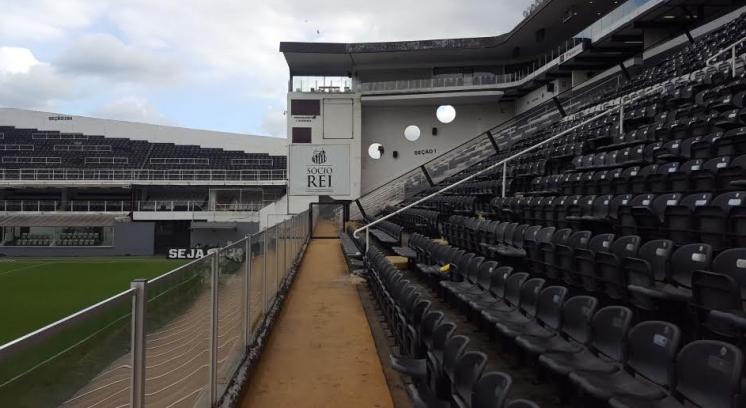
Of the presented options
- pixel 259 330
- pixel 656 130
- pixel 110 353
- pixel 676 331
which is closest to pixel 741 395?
pixel 676 331

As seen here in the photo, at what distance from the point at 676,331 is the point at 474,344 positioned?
216 centimetres

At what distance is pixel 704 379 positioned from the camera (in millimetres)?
2250

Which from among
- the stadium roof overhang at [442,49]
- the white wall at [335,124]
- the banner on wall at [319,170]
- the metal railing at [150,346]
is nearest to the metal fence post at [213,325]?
the metal railing at [150,346]

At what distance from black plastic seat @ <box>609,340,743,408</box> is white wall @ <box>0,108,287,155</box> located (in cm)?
3835

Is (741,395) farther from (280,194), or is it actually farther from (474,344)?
(280,194)

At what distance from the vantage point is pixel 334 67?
27.1m

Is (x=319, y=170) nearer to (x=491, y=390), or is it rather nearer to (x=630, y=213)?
(x=630, y=213)

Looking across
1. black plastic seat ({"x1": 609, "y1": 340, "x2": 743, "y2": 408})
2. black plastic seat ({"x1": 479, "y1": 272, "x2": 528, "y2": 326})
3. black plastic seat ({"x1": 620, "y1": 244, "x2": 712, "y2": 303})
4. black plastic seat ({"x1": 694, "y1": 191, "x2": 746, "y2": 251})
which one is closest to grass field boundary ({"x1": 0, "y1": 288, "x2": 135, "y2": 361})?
black plastic seat ({"x1": 609, "y1": 340, "x2": 743, "y2": 408})

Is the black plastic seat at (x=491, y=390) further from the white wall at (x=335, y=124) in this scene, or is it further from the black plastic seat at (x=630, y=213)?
the white wall at (x=335, y=124)

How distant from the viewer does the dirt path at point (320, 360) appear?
12.3 feet

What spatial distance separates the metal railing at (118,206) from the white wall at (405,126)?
9.22 m

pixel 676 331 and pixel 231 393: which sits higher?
pixel 676 331

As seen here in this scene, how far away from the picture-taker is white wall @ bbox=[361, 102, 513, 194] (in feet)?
89.8

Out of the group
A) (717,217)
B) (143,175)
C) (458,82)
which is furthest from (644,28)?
(143,175)
